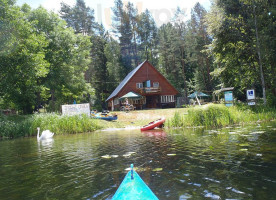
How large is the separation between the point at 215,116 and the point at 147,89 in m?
24.3

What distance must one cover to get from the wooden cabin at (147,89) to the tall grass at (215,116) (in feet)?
73.2

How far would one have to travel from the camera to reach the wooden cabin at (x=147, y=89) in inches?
1528

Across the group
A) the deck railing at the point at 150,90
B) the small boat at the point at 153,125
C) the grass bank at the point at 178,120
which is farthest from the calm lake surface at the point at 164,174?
the deck railing at the point at 150,90

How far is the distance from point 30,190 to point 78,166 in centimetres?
186

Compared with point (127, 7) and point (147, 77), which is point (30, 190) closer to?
point (147, 77)

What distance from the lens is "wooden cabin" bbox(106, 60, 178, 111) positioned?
3881 centimetres

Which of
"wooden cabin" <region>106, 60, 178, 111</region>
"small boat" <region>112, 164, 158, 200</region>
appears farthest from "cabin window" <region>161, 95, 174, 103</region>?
"small boat" <region>112, 164, 158, 200</region>

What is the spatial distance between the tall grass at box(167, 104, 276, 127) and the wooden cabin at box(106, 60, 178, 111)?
2231 centimetres

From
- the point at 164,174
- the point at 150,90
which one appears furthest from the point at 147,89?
the point at 164,174

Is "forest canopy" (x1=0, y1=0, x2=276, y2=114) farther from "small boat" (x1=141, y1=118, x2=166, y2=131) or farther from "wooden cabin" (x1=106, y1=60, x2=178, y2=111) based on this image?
"small boat" (x1=141, y1=118, x2=166, y2=131)

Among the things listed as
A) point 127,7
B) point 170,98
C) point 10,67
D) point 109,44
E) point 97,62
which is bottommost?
point 170,98

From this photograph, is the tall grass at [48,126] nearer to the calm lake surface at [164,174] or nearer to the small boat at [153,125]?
the small boat at [153,125]

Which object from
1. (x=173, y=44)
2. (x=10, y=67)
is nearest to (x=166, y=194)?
(x=10, y=67)

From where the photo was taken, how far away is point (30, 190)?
4359 millimetres
